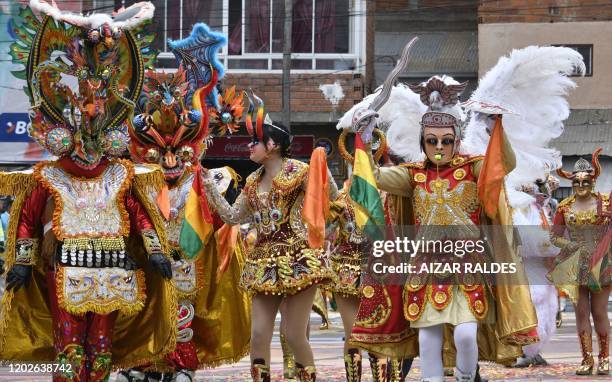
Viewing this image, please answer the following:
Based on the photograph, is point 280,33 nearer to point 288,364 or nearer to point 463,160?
point 288,364

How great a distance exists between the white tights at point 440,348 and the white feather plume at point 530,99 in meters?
1.74

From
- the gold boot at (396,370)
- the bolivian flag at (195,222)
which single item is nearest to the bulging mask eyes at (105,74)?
the bolivian flag at (195,222)

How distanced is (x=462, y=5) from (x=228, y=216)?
89.3 ft

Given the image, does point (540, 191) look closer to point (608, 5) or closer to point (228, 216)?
point (228, 216)

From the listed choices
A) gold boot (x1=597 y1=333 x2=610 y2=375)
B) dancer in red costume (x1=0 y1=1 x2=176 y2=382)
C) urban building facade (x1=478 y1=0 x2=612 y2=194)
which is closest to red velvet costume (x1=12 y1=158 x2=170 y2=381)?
dancer in red costume (x1=0 y1=1 x2=176 y2=382)

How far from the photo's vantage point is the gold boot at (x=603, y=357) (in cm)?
1206

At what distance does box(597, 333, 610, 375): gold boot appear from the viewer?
39.6ft

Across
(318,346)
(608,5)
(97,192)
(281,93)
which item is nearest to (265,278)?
(97,192)

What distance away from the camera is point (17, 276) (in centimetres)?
883

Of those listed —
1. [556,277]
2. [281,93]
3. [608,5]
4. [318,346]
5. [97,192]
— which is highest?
[608,5]

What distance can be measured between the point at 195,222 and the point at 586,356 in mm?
4293

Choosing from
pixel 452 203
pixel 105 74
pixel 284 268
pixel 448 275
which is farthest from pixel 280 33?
pixel 448 275

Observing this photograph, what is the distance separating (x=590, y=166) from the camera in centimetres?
1291

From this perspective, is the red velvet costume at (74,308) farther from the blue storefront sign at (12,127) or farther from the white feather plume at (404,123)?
the blue storefront sign at (12,127)
